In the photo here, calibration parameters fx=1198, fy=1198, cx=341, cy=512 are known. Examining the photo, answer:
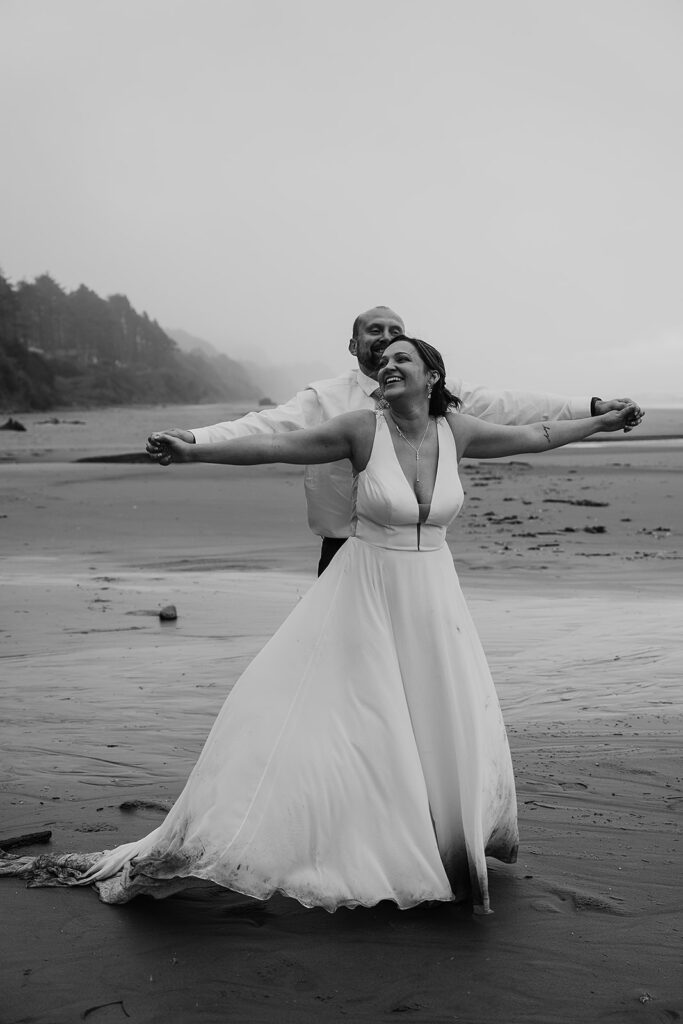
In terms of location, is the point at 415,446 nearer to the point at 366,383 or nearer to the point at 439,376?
the point at 439,376

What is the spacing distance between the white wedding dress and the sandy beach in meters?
0.18

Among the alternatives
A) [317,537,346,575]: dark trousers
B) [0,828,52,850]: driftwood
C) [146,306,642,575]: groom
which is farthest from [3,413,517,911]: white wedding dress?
[317,537,346,575]: dark trousers

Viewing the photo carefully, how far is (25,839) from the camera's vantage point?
17.1 feet

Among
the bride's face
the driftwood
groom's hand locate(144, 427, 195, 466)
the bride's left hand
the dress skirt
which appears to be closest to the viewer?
the dress skirt

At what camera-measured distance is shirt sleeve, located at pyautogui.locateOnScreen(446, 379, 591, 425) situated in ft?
18.7

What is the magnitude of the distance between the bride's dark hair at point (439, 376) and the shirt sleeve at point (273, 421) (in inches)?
28.4

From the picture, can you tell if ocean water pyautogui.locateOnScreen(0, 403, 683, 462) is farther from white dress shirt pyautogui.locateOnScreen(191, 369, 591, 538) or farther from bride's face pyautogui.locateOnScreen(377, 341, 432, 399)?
bride's face pyautogui.locateOnScreen(377, 341, 432, 399)

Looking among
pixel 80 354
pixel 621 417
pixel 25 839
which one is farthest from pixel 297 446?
pixel 80 354

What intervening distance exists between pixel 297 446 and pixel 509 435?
97cm

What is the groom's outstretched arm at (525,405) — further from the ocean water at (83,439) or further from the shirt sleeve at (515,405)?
the ocean water at (83,439)

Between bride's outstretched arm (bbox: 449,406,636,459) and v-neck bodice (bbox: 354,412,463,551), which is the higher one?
bride's outstretched arm (bbox: 449,406,636,459)

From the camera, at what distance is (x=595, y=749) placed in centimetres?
641

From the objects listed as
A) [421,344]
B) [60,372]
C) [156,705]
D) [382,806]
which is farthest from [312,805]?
[60,372]

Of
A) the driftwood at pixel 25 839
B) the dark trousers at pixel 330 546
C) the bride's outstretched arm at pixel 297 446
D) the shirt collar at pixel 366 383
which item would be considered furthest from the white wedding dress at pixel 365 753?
the shirt collar at pixel 366 383
